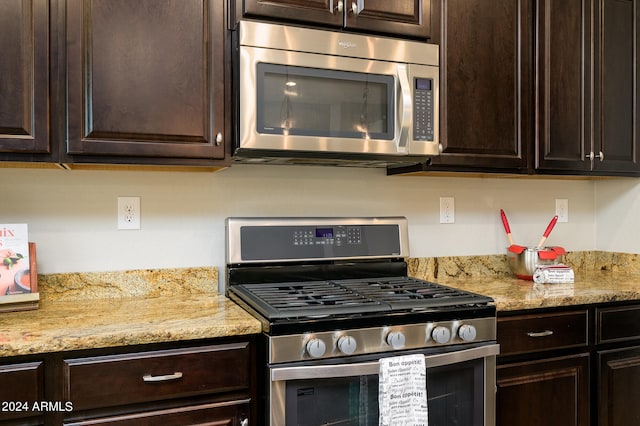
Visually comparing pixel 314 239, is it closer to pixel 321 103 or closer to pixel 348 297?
pixel 348 297

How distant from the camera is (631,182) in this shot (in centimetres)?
257

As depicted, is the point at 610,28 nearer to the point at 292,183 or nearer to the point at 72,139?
the point at 292,183

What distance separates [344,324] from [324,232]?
63 cm

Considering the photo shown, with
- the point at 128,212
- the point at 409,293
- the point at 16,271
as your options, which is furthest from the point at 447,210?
the point at 16,271

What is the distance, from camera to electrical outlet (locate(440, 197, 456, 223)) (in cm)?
242

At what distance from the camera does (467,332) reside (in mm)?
1663

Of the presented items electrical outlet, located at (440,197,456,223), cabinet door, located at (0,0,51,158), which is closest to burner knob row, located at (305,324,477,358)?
electrical outlet, located at (440,197,456,223)

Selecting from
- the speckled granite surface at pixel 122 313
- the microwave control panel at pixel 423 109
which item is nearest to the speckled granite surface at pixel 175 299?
the speckled granite surface at pixel 122 313

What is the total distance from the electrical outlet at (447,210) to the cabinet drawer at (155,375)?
126cm

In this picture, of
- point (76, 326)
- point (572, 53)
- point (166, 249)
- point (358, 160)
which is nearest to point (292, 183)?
point (358, 160)

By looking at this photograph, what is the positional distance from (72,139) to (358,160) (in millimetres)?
954

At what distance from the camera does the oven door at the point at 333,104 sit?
1.71 metres

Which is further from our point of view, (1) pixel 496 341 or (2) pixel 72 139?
(1) pixel 496 341

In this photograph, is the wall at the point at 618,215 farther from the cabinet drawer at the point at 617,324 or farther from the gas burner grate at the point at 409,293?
the gas burner grate at the point at 409,293
